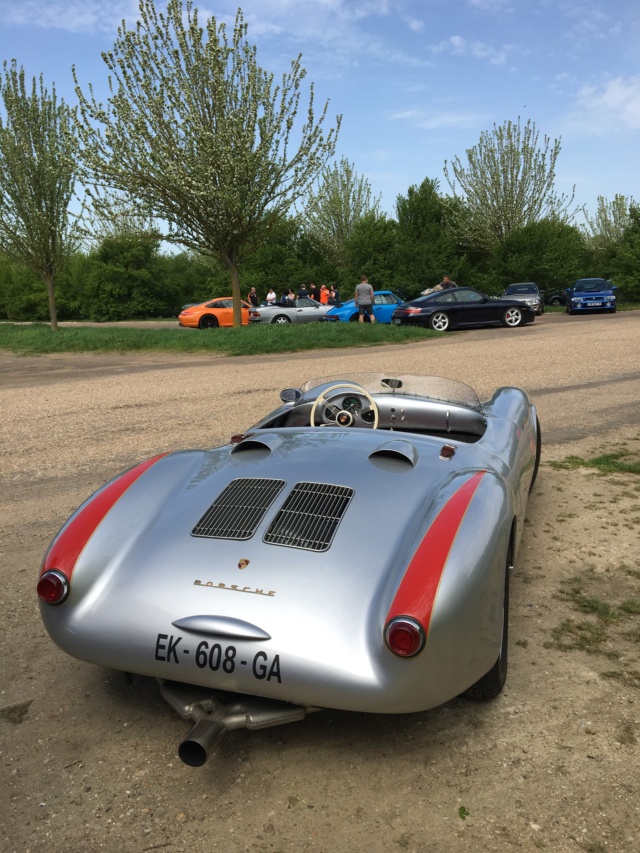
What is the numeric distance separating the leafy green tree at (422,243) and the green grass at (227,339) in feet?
61.8

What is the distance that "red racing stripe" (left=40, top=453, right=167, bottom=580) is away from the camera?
2.81 m

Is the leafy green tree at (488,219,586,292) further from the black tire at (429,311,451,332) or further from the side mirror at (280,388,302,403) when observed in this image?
the side mirror at (280,388,302,403)

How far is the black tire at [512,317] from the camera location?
2384 centimetres

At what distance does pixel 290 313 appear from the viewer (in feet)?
96.6

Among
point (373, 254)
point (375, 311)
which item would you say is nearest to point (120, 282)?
point (373, 254)

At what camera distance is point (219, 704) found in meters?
2.49

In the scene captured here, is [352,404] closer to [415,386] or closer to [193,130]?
[415,386]

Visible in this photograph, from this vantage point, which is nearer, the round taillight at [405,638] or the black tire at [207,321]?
the round taillight at [405,638]

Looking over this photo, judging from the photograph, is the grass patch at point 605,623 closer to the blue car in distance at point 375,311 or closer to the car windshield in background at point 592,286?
the blue car in distance at point 375,311

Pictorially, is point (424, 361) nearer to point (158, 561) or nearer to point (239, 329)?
point (239, 329)

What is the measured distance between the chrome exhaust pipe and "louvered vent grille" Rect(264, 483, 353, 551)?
0.66m

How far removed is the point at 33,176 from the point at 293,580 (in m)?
24.1

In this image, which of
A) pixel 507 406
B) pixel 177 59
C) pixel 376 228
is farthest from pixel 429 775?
pixel 376 228

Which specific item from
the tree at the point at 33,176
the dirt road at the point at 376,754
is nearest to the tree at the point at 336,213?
the tree at the point at 33,176
